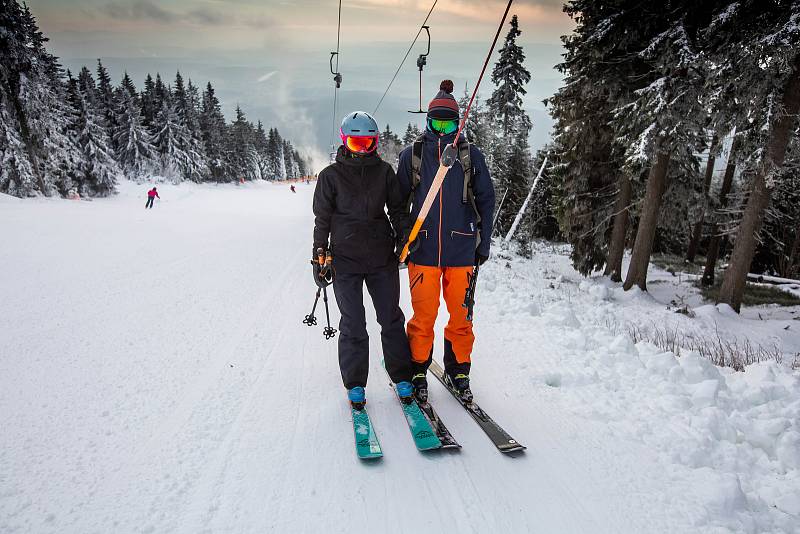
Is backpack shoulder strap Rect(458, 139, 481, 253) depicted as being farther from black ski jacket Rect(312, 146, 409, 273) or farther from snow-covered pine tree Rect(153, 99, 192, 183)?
snow-covered pine tree Rect(153, 99, 192, 183)

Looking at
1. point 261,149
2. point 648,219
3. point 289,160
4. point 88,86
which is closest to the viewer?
point 648,219

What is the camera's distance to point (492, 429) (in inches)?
139

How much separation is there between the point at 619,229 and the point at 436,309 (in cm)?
1290

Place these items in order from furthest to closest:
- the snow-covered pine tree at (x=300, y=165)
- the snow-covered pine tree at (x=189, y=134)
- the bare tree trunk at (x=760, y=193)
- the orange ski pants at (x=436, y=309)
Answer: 1. the snow-covered pine tree at (x=300, y=165)
2. the snow-covered pine tree at (x=189, y=134)
3. the bare tree trunk at (x=760, y=193)
4. the orange ski pants at (x=436, y=309)

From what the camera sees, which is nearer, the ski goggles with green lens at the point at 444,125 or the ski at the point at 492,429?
the ski at the point at 492,429

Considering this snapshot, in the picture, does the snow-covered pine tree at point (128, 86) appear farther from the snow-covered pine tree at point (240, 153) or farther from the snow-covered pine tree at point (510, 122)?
the snow-covered pine tree at point (510, 122)

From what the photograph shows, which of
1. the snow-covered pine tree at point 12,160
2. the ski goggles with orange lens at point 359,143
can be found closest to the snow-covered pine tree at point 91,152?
the snow-covered pine tree at point 12,160

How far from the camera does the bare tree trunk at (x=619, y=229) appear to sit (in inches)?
541

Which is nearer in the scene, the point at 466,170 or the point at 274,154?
the point at 466,170

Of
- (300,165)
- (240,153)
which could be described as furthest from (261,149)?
(300,165)

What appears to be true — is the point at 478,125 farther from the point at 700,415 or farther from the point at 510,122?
the point at 700,415

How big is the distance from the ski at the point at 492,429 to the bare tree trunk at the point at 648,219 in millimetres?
10809

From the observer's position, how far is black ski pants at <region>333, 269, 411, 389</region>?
12.6 ft

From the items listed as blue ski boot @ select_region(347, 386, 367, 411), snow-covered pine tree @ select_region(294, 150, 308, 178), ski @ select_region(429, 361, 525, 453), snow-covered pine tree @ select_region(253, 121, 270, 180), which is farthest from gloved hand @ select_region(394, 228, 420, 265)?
snow-covered pine tree @ select_region(294, 150, 308, 178)
